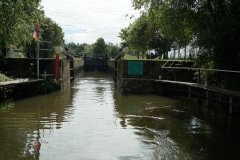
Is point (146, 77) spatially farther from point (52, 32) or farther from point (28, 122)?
point (52, 32)

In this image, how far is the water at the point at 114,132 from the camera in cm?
920

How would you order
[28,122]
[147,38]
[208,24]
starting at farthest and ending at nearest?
[147,38] < [208,24] < [28,122]

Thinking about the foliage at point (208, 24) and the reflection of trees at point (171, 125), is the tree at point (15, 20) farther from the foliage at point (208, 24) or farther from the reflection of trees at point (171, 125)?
the foliage at point (208, 24)

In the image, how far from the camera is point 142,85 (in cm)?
2552

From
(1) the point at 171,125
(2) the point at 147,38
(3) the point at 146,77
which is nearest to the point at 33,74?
(3) the point at 146,77

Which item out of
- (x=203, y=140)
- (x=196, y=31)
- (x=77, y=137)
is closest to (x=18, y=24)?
(x=196, y=31)

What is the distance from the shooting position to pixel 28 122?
13.1 metres

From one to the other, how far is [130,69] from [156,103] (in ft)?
22.5

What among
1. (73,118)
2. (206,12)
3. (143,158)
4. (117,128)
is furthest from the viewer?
(206,12)

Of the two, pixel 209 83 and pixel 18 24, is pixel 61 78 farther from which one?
pixel 209 83

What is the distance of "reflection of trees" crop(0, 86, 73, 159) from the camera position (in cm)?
929

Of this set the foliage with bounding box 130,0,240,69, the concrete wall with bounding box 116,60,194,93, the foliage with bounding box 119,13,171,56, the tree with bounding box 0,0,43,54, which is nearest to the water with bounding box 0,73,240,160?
the foliage with bounding box 130,0,240,69

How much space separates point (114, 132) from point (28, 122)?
10.5 feet

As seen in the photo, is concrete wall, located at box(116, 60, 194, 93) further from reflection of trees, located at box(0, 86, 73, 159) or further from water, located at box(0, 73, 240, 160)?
water, located at box(0, 73, 240, 160)
